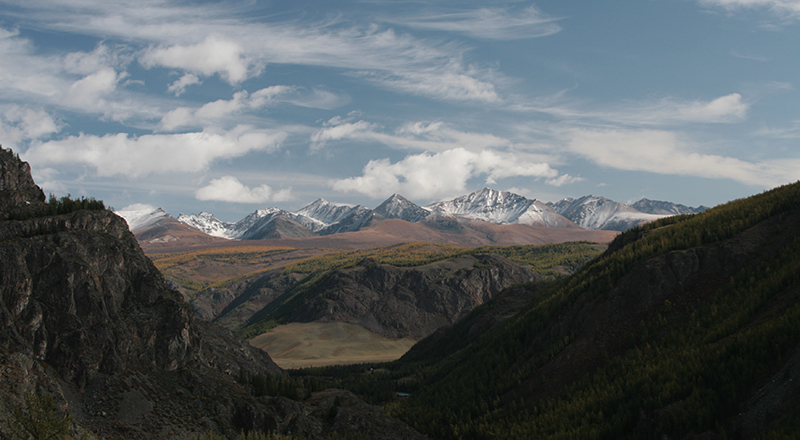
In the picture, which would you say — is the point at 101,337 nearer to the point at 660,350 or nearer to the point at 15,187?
the point at 15,187

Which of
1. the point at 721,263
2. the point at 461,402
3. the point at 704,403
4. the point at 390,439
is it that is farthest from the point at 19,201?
the point at 721,263

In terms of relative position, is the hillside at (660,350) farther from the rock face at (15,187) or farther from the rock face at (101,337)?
the rock face at (15,187)

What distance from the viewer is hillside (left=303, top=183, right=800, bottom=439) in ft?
165

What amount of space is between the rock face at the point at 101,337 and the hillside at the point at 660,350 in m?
22.6

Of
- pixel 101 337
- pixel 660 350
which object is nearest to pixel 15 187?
pixel 101 337

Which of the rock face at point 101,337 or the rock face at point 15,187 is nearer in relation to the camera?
the rock face at point 101,337

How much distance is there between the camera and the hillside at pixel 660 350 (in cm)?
5038

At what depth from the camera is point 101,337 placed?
50.2 m

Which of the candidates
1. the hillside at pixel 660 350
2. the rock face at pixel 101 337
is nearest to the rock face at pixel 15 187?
the rock face at pixel 101 337

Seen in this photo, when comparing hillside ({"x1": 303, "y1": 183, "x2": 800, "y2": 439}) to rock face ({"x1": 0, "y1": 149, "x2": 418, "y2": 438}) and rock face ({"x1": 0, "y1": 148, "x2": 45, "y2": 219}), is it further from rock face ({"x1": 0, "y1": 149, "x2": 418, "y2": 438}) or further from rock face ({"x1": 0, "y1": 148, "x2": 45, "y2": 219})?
rock face ({"x1": 0, "y1": 148, "x2": 45, "y2": 219})

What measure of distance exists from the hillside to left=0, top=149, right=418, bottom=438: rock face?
2262cm

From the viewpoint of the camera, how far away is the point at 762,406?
4578 centimetres

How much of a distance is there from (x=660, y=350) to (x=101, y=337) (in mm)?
61233

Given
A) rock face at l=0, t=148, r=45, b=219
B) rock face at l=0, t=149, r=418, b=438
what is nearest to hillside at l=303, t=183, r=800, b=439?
rock face at l=0, t=149, r=418, b=438
